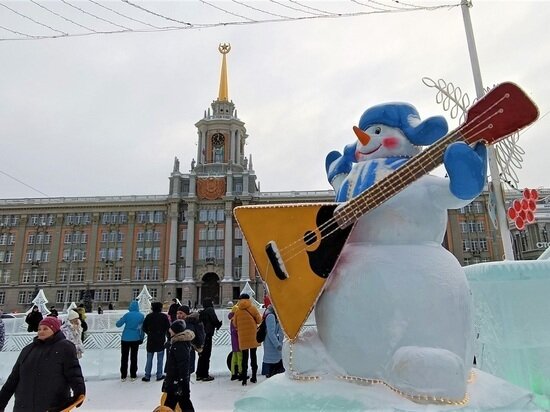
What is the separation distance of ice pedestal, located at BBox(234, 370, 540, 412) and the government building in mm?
36221

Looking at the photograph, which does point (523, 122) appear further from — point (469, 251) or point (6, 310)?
point (6, 310)

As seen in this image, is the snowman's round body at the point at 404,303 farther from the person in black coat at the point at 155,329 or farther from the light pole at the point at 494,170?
the person in black coat at the point at 155,329

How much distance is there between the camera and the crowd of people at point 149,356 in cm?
272

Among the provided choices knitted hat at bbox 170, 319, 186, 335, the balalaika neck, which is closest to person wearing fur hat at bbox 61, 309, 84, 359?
knitted hat at bbox 170, 319, 186, 335

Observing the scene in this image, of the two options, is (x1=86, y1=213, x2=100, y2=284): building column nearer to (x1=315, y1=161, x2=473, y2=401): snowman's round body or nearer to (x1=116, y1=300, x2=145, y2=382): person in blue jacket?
(x1=116, y1=300, x2=145, y2=382): person in blue jacket

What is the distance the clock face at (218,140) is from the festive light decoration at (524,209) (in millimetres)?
38896

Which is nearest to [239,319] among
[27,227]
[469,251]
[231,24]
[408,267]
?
[231,24]

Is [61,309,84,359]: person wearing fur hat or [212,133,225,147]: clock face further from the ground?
[212,133,225,147]: clock face

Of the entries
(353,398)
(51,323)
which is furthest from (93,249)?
(353,398)

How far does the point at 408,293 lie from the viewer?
1.92 metres

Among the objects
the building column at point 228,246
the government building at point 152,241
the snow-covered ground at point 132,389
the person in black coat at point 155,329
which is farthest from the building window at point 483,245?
the person in black coat at point 155,329

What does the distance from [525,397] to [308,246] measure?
1.24m

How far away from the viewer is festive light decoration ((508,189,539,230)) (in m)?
6.27

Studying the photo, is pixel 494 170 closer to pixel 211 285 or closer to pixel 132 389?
pixel 132 389
